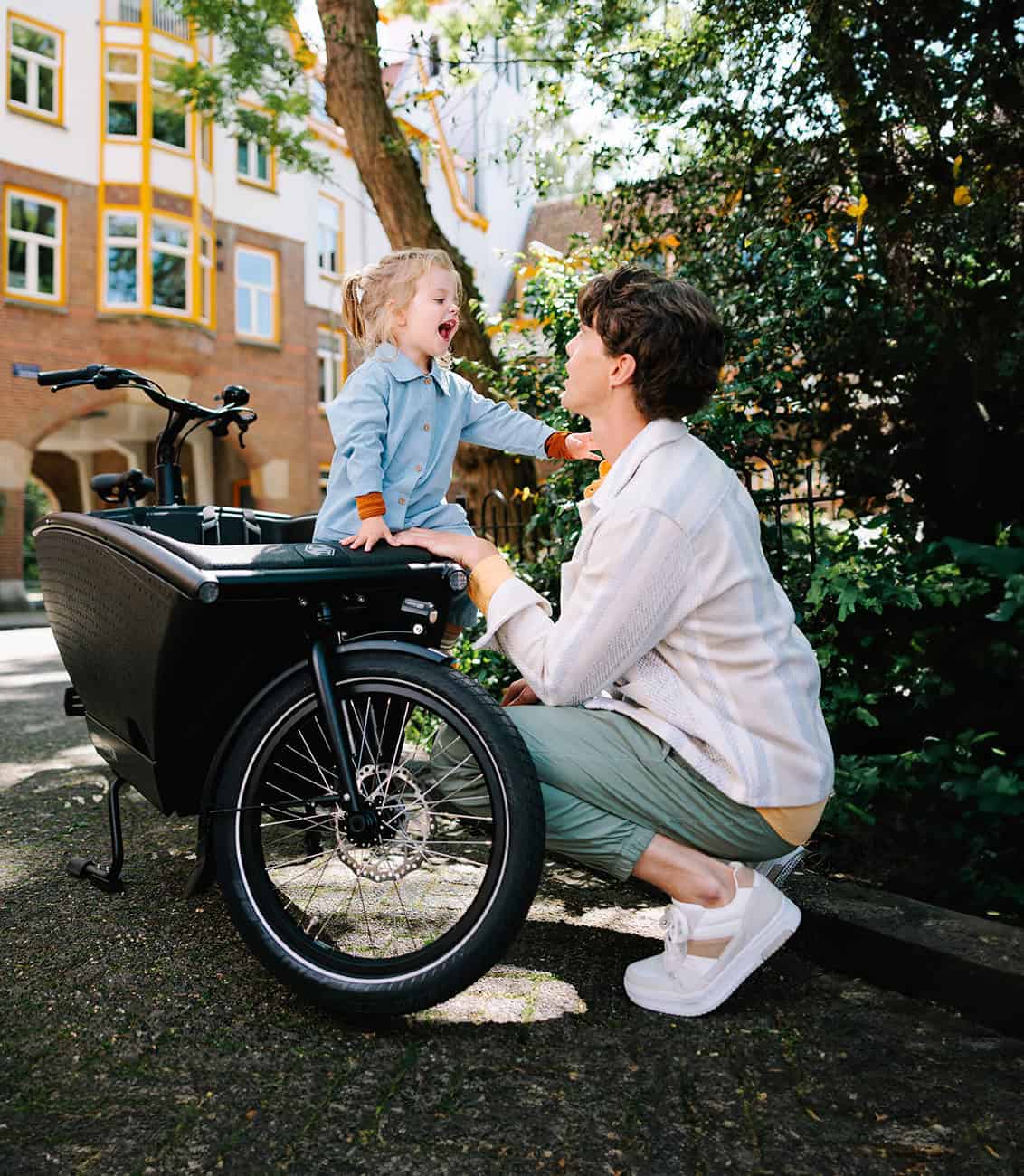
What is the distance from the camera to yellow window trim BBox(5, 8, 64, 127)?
64.3 feet

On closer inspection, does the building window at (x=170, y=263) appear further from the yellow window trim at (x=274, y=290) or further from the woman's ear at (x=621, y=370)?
the woman's ear at (x=621, y=370)

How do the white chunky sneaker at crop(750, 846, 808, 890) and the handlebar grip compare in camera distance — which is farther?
the handlebar grip

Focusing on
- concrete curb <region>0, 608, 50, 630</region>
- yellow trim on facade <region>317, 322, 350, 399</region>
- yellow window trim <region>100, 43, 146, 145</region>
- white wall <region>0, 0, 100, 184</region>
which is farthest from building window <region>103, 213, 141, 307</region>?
concrete curb <region>0, 608, 50, 630</region>

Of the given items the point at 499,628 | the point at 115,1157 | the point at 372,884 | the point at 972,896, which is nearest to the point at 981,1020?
the point at 972,896

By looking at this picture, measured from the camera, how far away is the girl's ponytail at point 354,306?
308cm

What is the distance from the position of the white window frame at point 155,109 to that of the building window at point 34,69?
1623 millimetres

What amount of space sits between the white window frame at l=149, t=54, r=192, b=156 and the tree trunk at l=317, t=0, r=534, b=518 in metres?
16.6

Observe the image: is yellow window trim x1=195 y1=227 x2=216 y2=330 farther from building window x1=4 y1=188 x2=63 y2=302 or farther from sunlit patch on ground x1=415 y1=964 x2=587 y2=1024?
sunlit patch on ground x1=415 y1=964 x2=587 y2=1024

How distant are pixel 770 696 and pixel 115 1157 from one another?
141 centimetres

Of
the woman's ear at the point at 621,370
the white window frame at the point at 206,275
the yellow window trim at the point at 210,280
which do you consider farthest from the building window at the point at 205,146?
the woman's ear at the point at 621,370

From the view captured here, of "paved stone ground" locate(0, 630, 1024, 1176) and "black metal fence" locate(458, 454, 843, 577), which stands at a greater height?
"black metal fence" locate(458, 454, 843, 577)

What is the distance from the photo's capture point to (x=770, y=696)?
2.18 m

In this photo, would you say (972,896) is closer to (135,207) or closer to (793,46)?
(793,46)

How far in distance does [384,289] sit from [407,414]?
0.39 metres
